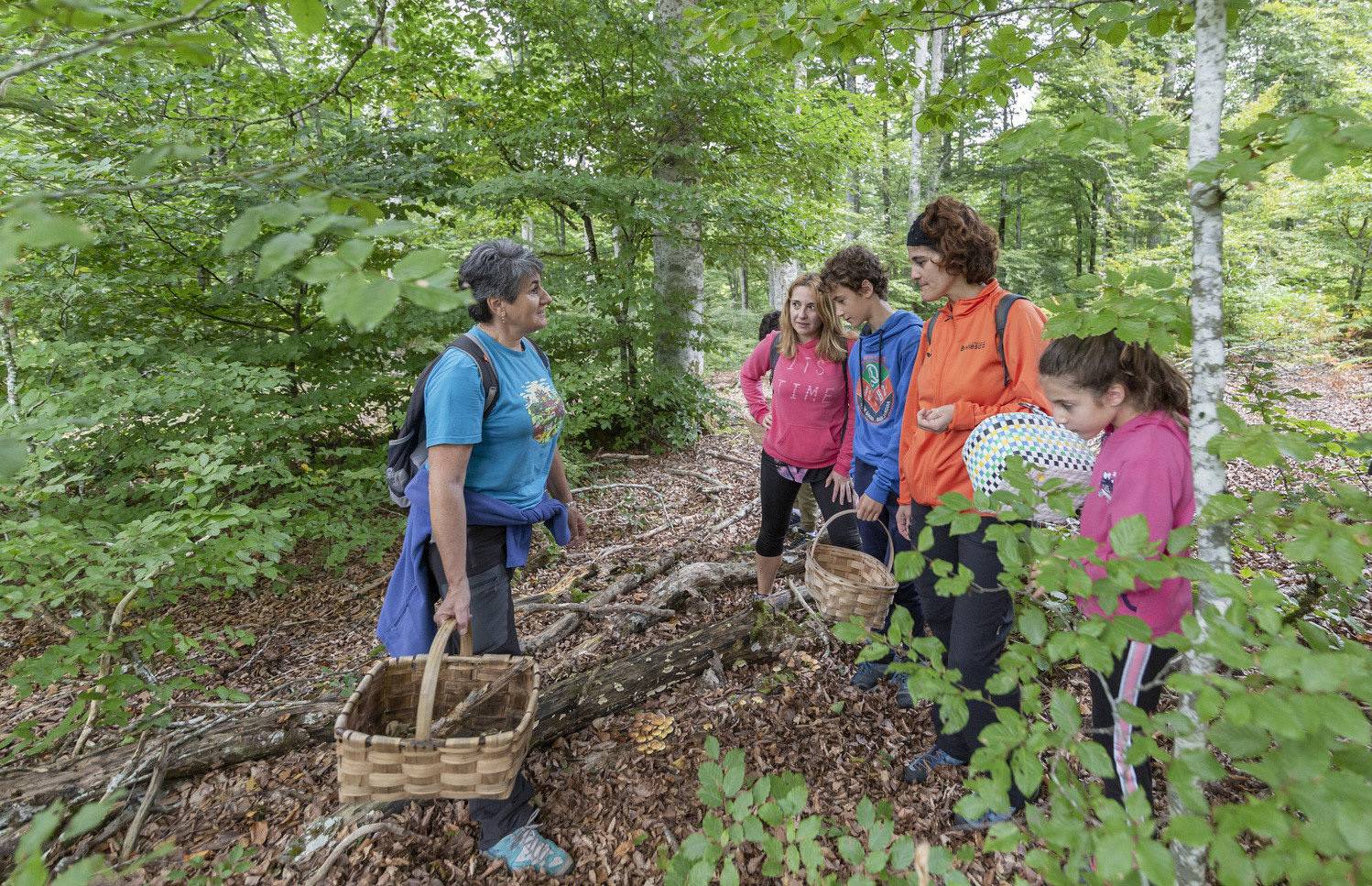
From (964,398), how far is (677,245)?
4.76 meters

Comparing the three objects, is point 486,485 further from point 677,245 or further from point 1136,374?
point 677,245

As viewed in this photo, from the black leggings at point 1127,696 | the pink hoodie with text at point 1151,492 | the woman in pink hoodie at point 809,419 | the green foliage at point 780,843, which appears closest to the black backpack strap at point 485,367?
the green foliage at point 780,843

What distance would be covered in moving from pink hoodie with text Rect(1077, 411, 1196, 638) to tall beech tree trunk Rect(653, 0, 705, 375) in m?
4.85

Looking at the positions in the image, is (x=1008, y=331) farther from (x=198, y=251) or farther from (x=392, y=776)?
(x=198, y=251)

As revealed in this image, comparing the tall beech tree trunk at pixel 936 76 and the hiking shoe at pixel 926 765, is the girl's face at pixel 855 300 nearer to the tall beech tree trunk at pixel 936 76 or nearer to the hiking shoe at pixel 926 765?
the hiking shoe at pixel 926 765

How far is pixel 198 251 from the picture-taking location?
447 centimetres

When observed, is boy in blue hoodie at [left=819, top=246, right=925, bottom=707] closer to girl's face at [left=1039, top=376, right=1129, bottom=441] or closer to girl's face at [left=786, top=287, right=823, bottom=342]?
girl's face at [left=786, top=287, right=823, bottom=342]

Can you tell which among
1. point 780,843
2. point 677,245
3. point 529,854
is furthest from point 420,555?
point 677,245

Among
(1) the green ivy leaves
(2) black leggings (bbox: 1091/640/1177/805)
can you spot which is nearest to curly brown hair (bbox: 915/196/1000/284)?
(2) black leggings (bbox: 1091/640/1177/805)

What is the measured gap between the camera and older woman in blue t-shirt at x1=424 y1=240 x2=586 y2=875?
2078mm

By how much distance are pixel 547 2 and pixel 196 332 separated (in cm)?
431

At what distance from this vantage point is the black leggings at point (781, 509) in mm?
3510

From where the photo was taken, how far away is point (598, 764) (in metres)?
2.64

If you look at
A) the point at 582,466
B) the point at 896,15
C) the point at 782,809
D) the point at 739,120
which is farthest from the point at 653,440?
the point at 782,809
